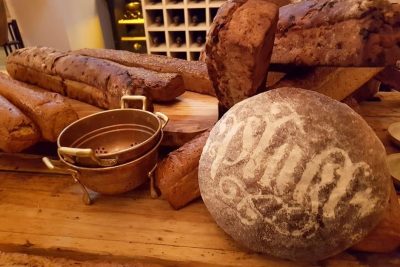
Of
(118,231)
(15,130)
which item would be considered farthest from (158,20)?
(118,231)

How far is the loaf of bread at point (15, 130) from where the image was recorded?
0.99 metres

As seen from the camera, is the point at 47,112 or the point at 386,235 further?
the point at 47,112

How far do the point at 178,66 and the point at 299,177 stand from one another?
92 centimetres

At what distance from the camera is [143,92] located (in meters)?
1.13

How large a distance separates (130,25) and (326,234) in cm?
225

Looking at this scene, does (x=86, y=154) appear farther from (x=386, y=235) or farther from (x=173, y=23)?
(x=173, y=23)

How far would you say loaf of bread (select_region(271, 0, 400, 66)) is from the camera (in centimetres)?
76

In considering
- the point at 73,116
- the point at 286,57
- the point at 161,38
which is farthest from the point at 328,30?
the point at 161,38

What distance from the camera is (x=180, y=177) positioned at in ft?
2.86

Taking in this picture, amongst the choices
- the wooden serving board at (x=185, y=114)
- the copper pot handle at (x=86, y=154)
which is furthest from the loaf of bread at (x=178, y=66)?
the copper pot handle at (x=86, y=154)

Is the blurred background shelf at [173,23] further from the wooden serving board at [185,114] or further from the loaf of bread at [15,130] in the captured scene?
the loaf of bread at [15,130]

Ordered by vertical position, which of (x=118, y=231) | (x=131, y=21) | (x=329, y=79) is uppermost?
(x=329, y=79)

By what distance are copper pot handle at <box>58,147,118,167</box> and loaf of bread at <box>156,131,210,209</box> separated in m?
0.13

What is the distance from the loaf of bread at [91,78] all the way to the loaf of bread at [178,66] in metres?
0.08
